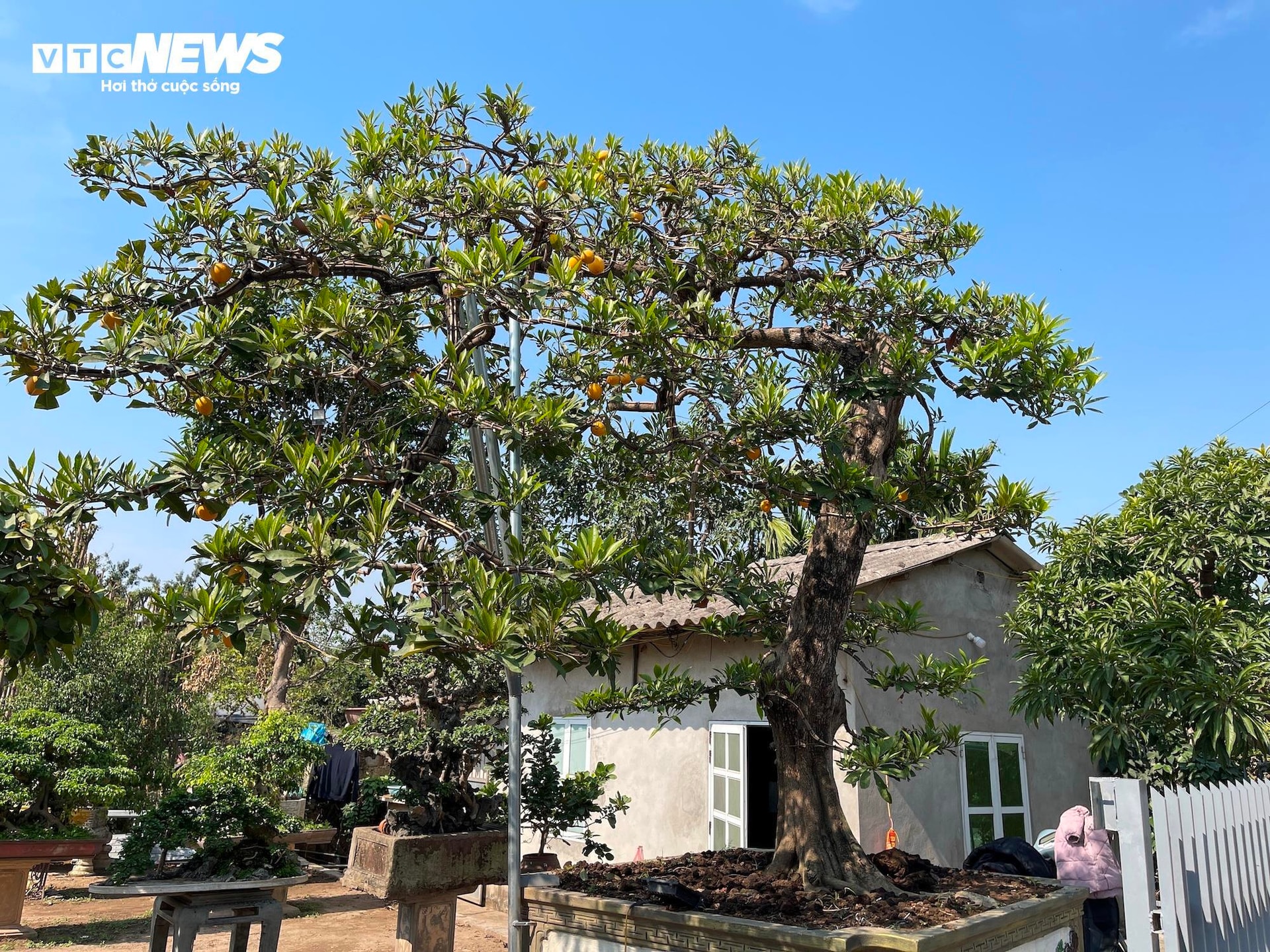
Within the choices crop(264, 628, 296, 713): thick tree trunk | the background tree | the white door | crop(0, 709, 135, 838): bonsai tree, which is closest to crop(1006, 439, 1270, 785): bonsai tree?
the white door

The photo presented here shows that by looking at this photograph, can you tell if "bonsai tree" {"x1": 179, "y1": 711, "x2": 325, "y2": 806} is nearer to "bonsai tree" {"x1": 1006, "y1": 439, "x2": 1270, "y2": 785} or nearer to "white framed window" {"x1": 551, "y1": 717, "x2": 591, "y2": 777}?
"white framed window" {"x1": 551, "y1": 717, "x2": 591, "y2": 777}

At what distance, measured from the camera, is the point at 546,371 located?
11.8 ft

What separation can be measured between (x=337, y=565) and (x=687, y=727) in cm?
670

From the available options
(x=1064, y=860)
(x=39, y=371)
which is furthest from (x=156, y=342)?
(x=1064, y=860)

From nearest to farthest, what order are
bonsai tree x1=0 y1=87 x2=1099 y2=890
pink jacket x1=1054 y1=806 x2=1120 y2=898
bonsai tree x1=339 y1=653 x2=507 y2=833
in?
bonsai tree x1=0 y1=87 x2=1099 y2=890, bonsai tree x1=339 y1=653 x2=507 y2=833, pink jacket x1=1054 y1=806 x2=1120 y2=898

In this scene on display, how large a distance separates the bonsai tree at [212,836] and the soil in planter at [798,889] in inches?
73.6

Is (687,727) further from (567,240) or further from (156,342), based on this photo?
(156,342)

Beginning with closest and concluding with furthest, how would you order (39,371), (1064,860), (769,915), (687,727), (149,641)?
(39,371) < (769,915) < (1064,860) < (687,727) < (149,641)

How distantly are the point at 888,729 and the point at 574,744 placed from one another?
358 cm

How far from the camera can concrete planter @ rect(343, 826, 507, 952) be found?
165 inches

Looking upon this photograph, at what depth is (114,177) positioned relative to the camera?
3.16 meters

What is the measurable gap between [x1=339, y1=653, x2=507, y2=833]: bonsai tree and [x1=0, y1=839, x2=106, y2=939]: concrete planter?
392cm

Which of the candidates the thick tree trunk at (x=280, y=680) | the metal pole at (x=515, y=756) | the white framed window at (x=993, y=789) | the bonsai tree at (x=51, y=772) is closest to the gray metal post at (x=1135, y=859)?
the metal pole at (x=515, y=756)

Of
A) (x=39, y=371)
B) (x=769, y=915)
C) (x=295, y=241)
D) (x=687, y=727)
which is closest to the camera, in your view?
(x=39, y=371)
